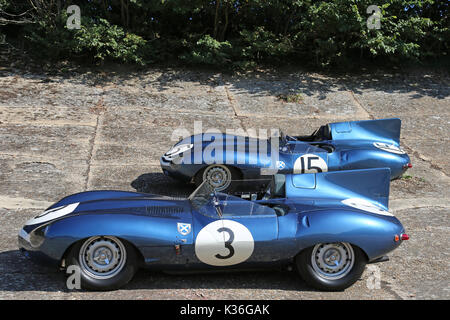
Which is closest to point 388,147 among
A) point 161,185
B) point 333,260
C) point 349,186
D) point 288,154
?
point 288,154

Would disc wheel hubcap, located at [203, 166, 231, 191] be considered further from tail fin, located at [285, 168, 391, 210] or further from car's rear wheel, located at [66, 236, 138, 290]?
car's rear wheel, located at [66, 236, 138, 290]

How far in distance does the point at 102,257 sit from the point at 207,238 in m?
0.95

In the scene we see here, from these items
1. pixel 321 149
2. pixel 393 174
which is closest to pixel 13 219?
pixel 321 149

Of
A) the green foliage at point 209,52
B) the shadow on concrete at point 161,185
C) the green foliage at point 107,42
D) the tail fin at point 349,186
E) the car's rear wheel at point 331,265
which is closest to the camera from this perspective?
the car's rear wheel at point 331,265

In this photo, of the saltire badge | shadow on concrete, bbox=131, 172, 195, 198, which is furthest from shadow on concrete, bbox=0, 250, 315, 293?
shadow on concrete, bbox=131, 172, 195, 198

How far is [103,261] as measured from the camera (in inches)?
192

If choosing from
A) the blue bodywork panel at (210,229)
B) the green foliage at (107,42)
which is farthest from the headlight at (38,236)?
the green foliage at (107,42)

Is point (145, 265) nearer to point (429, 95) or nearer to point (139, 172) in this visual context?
point (139, 172)

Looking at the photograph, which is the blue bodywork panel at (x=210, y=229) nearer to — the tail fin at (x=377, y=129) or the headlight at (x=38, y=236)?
the headlight at (x=38, y=236)

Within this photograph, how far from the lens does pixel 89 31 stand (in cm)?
1299

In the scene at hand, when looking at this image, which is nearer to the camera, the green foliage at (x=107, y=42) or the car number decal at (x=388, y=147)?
the car number decal at (x=388, y=147)

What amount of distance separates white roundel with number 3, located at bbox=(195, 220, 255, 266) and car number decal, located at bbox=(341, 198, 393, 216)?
122 centimetres

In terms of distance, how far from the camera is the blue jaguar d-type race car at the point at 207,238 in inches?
191

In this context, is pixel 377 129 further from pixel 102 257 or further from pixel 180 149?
pixel 102 257
